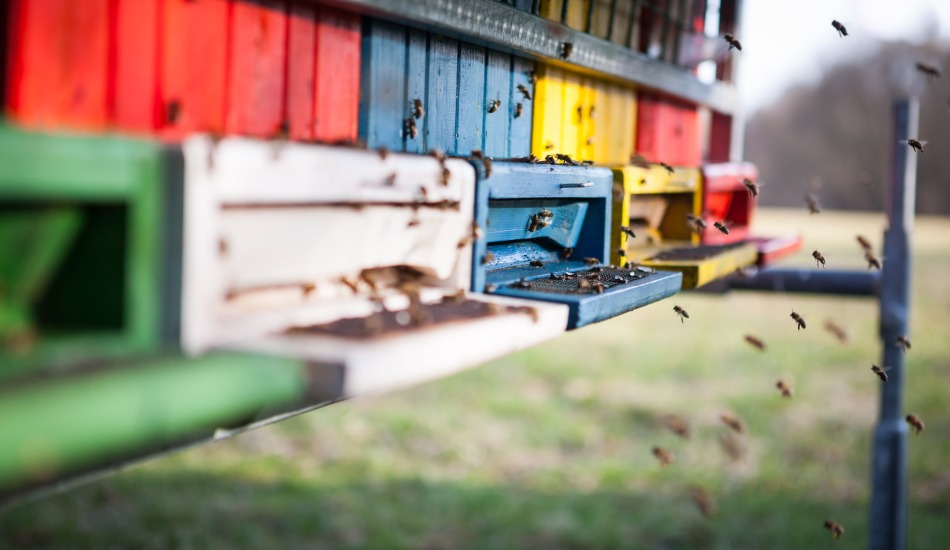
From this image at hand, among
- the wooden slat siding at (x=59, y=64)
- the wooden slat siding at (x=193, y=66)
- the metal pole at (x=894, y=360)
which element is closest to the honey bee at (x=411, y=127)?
the wooden slat siding at (x=193, y=66)

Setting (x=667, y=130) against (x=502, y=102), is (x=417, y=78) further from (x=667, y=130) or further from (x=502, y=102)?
(x=667, y=130)

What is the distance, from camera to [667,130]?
594cm

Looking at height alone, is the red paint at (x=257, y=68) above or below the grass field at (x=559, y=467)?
above

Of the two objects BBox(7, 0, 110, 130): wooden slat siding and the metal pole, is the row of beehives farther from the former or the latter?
the metal pole

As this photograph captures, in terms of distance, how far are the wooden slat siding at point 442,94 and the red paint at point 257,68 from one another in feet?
2.32

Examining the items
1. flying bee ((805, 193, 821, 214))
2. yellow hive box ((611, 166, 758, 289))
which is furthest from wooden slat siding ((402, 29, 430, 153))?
flying bee ((805, 193, 821, 214))

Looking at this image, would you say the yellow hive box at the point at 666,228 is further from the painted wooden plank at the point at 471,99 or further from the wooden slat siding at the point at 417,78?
the wooden slat siding at the point at 417,78

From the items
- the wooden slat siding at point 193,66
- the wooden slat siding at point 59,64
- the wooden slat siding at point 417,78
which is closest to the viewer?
the wooden slat siding at point 59,64

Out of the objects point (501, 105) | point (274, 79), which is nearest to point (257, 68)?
point (274, 79)

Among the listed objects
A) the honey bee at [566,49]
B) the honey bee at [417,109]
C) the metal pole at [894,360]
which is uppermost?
the honey bee at [566,49]

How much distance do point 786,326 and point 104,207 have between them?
88.4 ft

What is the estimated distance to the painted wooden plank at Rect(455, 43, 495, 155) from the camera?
353cm

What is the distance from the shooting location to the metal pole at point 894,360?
7359mm

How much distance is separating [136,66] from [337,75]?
780 millimetres
